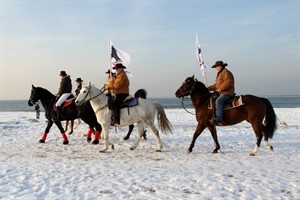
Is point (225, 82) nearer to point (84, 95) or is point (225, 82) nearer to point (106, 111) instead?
point (106, 111)

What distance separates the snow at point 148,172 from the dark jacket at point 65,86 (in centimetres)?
197

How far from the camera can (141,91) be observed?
12.6m

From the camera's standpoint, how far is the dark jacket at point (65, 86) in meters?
12.1

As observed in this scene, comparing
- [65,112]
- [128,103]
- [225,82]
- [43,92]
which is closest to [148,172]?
[128,103]

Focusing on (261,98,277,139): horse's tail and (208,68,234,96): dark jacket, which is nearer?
(208,68,234,96): dark jacket

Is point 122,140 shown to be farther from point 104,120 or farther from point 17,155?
point 17,155

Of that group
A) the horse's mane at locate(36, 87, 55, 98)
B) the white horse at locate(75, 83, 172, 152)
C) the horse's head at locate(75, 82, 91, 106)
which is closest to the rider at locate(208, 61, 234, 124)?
the white horse at locate(75, 83, 172, 152)

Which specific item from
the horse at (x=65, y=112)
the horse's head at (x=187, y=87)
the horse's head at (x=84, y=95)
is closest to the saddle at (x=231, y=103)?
the horse's head at (x=187, y=87)

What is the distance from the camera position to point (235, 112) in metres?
9.66

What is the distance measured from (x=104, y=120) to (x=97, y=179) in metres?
3.68

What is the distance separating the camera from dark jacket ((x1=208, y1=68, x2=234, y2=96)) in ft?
31.2

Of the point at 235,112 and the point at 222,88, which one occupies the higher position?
the point at 222,88

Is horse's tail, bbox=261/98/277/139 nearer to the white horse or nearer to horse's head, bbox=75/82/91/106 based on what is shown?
the white horse

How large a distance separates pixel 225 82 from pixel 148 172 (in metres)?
3.88
